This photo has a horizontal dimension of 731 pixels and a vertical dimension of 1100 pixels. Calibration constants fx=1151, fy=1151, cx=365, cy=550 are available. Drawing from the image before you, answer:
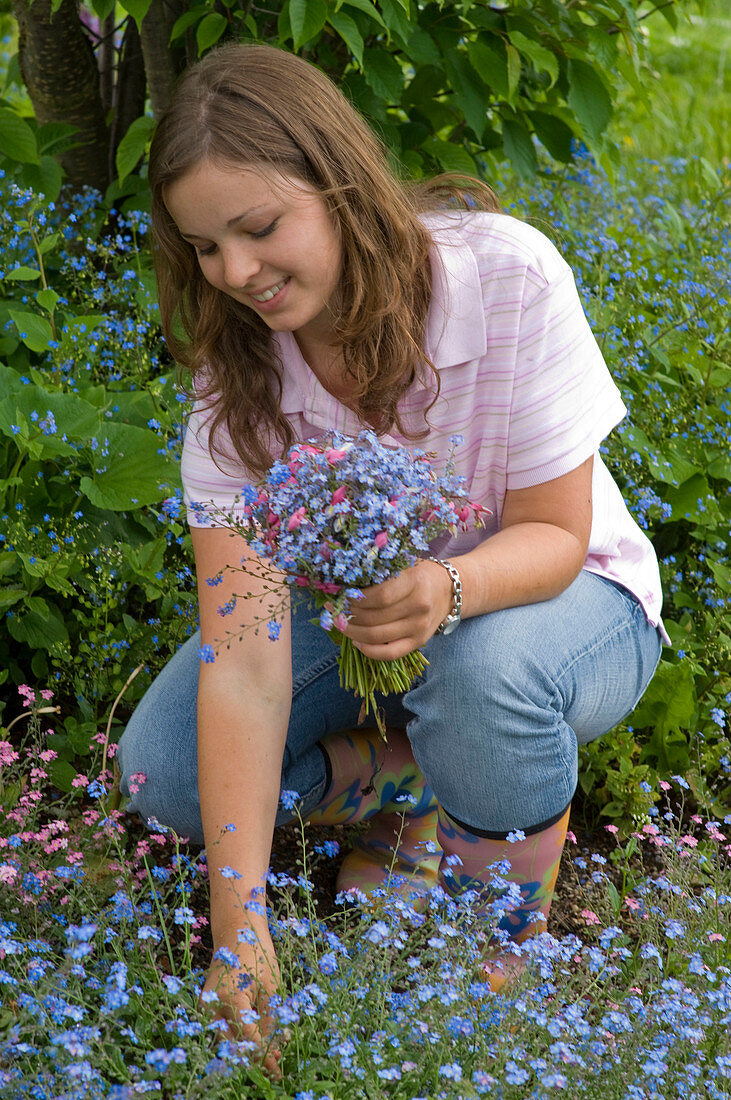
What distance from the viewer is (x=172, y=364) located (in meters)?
3.00

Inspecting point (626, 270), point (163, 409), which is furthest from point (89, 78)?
point (626, 270)

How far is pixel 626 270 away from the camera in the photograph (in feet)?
10.4

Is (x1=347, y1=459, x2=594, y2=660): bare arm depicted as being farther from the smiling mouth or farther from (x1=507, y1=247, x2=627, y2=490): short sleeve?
the smiling mouth

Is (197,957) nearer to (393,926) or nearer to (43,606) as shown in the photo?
(393,926)

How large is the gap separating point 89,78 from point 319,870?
2139mm

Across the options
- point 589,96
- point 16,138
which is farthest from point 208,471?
point 589,96

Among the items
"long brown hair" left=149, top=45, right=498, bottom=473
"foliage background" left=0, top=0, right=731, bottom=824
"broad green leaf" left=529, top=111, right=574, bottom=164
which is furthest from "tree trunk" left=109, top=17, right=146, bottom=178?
"long brown hair" left=149, top=45, right=498, bottom=473

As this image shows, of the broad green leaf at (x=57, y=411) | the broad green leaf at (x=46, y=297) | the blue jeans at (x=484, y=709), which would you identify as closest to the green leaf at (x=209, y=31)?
the broad green leaf at (x=46, y=297)

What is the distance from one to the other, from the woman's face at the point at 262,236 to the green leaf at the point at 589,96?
1170mm

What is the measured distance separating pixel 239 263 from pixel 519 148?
4.77 feet

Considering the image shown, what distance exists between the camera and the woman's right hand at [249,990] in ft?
4.66

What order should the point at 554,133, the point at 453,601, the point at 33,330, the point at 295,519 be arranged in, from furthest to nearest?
the point at 554,133 < the point at 33,330 < the point at 453,601 < the point at 295,519

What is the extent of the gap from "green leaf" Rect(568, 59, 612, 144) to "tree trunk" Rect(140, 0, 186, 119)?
3.23ft

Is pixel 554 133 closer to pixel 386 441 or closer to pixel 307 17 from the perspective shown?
pixel 307 17
